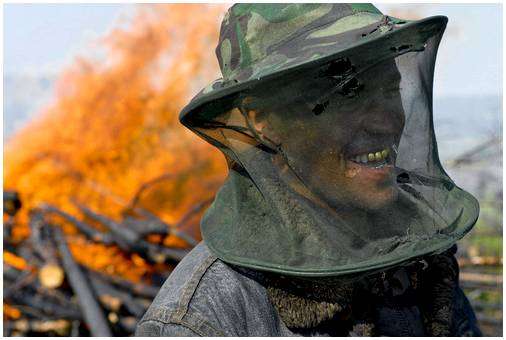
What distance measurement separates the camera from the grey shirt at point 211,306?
73.2 inches

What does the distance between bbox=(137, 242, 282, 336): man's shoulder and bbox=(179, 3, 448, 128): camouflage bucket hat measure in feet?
1.47

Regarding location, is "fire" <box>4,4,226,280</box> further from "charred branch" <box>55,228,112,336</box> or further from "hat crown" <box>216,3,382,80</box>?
"hat crown" <box>216,3,382,80</box>

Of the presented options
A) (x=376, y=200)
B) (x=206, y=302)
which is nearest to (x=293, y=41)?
(x=376, y=200)

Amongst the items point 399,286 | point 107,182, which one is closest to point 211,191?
point 107,182

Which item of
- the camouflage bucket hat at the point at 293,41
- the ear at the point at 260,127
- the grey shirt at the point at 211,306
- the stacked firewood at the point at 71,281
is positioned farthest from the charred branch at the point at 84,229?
the ear at the point at 260,127

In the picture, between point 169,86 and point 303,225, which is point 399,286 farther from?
point 169,86

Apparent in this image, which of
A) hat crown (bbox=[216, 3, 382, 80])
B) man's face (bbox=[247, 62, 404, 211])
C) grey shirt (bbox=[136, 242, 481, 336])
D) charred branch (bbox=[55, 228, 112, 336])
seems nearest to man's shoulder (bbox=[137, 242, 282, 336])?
grey shirt (bbox=[136, 242, 481, 336])

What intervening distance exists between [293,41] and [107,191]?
659 cm

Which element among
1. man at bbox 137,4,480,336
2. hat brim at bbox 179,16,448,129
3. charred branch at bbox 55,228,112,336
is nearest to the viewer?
hat brim at bbox 179,16,448,129

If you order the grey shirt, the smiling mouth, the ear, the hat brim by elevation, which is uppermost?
the hat brim

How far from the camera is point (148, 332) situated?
6.31ft

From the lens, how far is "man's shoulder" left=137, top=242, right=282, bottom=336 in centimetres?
186

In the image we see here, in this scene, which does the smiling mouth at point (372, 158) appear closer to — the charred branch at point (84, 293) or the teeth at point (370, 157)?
the teeth at point (370, 157)

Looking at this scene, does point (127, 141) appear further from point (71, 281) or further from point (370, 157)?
point (370, 157)
